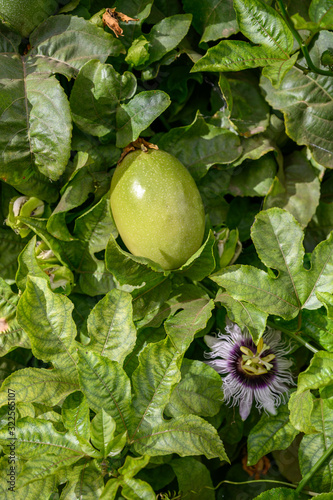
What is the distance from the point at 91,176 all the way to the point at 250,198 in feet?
1.15

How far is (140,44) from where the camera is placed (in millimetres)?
817

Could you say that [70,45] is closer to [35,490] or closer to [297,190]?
[297,190]

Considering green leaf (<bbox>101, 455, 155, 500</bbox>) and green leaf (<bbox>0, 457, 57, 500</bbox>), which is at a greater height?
green leaf (<bbox>101, 455, 155, 500</bbox>)

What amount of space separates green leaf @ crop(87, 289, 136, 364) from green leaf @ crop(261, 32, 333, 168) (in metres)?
0.46

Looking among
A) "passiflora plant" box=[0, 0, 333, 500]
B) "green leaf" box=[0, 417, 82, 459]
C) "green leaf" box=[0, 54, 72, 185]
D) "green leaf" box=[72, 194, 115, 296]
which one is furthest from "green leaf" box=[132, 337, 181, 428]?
"green leaf" box=[0, 54, 72, 185]

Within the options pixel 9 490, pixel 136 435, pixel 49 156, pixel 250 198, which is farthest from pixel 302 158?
pixel 9 490

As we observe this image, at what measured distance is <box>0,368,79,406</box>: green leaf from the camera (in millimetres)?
725

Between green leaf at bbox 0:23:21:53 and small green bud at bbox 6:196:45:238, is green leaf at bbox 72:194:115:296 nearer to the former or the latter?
small green bud at bbox 6:196:45:238

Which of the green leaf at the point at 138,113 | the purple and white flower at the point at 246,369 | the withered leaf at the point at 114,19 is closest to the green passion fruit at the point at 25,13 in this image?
the withered leaf at the point at 114,19

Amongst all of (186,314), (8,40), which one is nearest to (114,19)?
(8,40)

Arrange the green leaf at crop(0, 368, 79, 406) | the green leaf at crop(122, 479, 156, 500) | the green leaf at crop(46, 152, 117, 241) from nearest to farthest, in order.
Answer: the green leaf at crop(122, 479, 156, 500), the green leaf at crop(0, 368, 79, 406), the green leaf at crop(46, 152, 117, 241)

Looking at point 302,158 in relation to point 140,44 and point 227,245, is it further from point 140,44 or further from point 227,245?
point 140,44

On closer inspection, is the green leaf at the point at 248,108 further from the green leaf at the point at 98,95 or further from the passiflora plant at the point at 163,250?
the green leaf at the point at 98,95

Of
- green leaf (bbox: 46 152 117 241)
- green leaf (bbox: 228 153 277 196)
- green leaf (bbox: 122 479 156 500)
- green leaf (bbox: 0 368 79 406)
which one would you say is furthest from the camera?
green leaf (bbox: 228 153 277 196)
